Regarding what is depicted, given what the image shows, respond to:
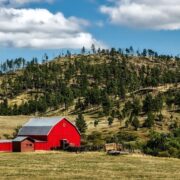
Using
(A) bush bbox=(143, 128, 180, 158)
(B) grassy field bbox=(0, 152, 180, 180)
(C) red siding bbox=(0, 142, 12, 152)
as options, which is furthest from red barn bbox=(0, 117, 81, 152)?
(B) grassy field bbox=(0, 152, 180, 180)

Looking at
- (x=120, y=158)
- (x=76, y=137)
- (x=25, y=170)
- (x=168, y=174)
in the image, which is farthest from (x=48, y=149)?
(x=168, y=174)

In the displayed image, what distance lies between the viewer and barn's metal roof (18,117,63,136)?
81.4 m

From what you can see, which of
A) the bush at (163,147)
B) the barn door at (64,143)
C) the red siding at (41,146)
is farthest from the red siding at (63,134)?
the bush at (163,147)

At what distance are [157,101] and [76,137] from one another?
58.3m

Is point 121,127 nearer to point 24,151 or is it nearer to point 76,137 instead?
point 76,137

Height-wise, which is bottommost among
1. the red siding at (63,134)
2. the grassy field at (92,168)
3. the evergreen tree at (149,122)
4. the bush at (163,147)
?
A: the grassy field at (92,168)

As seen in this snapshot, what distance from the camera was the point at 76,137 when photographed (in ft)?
286

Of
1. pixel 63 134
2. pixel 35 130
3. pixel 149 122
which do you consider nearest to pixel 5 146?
pixel 35 130

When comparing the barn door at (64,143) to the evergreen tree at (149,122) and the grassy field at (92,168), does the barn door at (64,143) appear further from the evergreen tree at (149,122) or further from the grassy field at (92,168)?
the evergreen tree at (149,122)

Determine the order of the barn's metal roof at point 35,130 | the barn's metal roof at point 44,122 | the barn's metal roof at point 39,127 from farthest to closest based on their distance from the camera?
the barn's metal roof at point 44,122 < the barn's metal roof at point 39,127 < the barn's metal roof at point 35,130

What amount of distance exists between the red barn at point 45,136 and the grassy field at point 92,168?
64.6 feet

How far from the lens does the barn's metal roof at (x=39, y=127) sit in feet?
267

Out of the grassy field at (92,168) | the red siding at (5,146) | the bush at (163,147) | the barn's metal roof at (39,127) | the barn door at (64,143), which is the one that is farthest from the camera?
the barn door at (64,143)

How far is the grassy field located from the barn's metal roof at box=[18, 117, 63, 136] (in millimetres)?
25339
